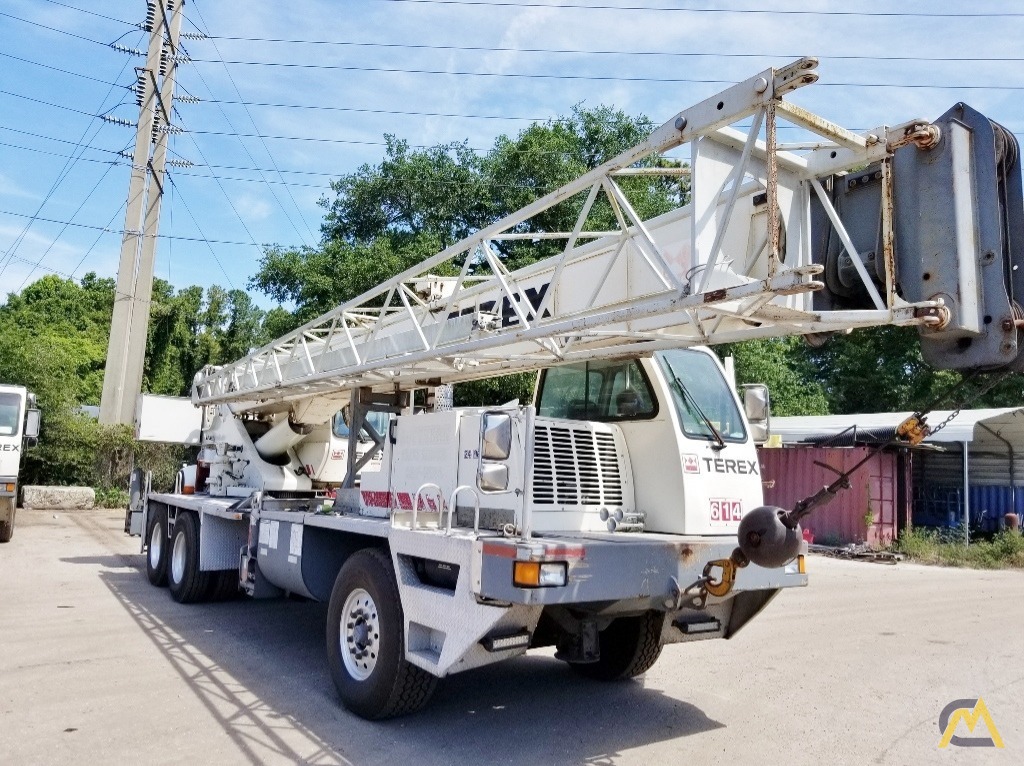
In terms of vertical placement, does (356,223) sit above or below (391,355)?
above

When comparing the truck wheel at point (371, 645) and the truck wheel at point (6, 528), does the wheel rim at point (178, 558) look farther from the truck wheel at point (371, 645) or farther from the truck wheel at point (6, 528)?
the truck wheel at point (6, 528)

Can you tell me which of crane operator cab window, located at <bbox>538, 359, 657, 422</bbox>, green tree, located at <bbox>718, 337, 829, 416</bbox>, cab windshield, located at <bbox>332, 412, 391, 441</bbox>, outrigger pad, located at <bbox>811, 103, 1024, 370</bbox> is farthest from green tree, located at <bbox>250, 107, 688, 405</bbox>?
outrigger pad, located at <bbox>811, 103, 1024, 370</bbox>

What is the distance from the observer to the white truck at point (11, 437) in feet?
47.2

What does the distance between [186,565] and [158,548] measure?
1.58 m

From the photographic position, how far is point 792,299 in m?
4.50

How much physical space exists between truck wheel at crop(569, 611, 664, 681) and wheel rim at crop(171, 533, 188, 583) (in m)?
5.38

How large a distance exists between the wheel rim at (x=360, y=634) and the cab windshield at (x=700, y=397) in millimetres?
2487

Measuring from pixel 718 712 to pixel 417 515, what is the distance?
2.59 metres

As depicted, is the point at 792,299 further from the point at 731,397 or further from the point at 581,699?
the point at 581,699

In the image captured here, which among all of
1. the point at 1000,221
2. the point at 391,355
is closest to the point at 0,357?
the point at 391,355

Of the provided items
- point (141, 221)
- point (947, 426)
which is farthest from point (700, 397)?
point (141, 221)

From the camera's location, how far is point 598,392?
6.21m

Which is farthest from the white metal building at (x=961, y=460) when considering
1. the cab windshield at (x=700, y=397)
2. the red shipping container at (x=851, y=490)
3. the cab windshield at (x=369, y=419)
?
the cab windshield at (x=700, y=397)
